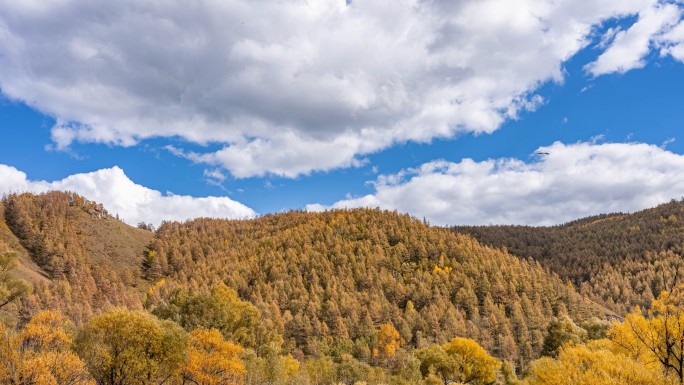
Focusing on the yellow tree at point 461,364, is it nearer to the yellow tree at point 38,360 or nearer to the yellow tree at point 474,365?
the yellow tree at point 474,365

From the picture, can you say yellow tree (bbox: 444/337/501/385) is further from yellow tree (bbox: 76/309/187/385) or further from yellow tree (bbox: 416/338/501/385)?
yellow tree (bbox: 76/309/187/385)

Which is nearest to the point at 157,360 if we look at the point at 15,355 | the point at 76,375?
the point at 76,375

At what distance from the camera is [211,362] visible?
214ft

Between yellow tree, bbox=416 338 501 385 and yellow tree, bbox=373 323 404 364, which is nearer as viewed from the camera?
yellow tree, bbox=416 338 501 385

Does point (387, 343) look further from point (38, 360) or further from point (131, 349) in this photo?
point (38, 360)

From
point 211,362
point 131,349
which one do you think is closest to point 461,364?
point 211,362

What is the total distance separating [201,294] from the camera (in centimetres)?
9394

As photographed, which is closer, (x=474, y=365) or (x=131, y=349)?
(x=131, y=349)

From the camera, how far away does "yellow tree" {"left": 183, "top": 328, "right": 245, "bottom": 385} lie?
64.9 metres

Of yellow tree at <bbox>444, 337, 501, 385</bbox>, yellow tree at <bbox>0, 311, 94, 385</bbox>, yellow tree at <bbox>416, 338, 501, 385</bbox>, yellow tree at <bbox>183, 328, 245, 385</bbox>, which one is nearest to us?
yellow tree at <bbox>0, 311, 94, 385</bbox>

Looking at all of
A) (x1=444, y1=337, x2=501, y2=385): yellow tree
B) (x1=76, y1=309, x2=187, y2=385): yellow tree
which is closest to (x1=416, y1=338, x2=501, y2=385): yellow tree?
(x1=444, y1=337, x2=501, y2=385): yellow tree

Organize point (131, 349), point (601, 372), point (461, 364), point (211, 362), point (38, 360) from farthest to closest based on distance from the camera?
point (461, 364) < point (211, 362) < point (131, 349) < point (38, 360) < point (601, 372)

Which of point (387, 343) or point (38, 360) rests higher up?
point (38, 360)

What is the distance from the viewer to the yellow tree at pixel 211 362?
64938mm
